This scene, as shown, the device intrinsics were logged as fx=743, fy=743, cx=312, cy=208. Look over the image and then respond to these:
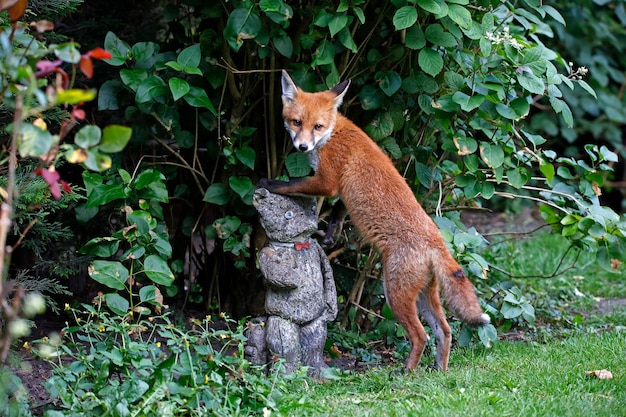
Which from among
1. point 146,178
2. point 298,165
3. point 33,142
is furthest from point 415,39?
point 33,142

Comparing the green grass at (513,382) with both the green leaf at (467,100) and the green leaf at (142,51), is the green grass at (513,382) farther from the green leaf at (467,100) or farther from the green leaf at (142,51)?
the green leaf at (142,51)

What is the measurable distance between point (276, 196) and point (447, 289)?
1320mm

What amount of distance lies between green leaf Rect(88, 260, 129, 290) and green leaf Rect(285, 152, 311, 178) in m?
1.41

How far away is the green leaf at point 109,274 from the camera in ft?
16.0

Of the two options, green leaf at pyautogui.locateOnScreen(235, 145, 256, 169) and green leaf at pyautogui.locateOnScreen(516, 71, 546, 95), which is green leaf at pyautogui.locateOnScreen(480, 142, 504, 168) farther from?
green leaf at pyautogui.locateOnScreen(235, 145, 256, 169)

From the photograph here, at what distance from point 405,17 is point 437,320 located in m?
2.14

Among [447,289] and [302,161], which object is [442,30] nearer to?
[302,161]

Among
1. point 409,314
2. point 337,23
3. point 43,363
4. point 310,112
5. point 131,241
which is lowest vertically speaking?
point 43,363

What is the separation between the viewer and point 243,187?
222 inches

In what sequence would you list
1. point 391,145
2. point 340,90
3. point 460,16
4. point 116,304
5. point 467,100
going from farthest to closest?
1. point 391,145
2. point 340,90
3. point 467,100
4. point 460,16
5. point 116,304

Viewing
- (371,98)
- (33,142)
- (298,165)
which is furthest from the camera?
(371,98)

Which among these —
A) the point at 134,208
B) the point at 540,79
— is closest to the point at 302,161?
the point at 134,208

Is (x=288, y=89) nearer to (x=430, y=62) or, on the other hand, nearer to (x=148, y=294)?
(x=430, y=62)

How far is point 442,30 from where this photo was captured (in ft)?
17.9
